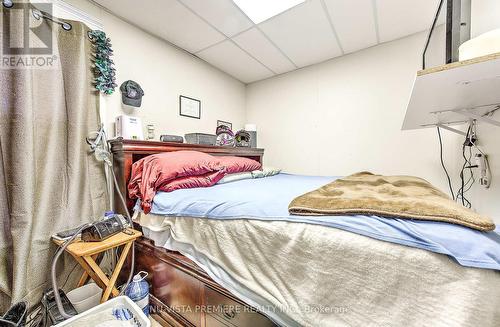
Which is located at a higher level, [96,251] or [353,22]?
[353,22]

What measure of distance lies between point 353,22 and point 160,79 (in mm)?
2020

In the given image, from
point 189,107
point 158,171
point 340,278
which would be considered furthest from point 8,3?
point 340,278

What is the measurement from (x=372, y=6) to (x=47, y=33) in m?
2.44

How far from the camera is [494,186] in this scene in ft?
5.04

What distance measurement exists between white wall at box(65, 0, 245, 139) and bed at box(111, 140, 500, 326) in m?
1.28

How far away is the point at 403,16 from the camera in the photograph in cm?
184

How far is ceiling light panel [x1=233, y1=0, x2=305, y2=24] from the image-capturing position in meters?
1.68

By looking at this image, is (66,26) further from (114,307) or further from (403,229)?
(403,229)

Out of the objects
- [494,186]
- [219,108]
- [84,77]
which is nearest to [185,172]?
[84,77]

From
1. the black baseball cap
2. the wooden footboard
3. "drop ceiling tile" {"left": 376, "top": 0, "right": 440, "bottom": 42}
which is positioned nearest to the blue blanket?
the wooden footboard

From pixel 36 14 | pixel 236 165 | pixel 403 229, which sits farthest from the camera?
pixel 236 165

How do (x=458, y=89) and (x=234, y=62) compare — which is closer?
(x=458, y=89)

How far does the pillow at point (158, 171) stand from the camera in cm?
126

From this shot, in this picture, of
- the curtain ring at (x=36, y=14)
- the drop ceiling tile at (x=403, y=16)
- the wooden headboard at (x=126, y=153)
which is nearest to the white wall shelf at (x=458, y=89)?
the drop ceiling tile at (x=403, y=16)
